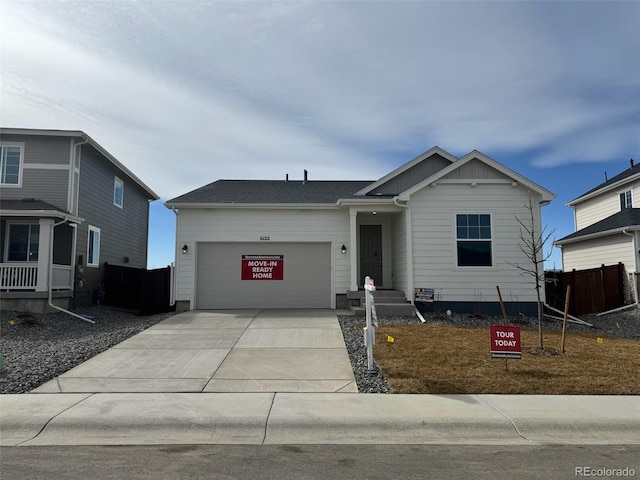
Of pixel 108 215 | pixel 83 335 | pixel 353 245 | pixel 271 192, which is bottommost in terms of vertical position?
pixel 83 335

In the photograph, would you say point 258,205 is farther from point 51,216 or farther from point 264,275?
point 51,216

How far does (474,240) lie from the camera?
13.1 m

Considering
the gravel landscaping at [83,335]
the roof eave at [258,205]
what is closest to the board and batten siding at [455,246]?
the gravel landscaping at [83,335]

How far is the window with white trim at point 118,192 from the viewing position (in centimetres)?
1903

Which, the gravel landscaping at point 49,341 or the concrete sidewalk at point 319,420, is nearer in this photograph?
the concrete sidewalk at point 319,420

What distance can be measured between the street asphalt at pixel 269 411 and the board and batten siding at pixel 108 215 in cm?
986

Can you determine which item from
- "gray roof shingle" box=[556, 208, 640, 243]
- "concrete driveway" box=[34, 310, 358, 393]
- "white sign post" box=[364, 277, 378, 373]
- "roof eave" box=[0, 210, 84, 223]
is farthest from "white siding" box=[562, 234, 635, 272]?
"roof eave" box=[0, 210, 84, 223]

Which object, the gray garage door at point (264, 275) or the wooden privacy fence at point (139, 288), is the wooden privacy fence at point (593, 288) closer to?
the gray garage door at point (264, 275)

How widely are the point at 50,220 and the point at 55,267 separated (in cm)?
146

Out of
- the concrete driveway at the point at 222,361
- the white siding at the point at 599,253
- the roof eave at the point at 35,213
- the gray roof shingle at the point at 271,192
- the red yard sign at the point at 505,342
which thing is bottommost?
the concrete driveway at the point at 222,361

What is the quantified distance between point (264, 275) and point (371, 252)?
3668mm

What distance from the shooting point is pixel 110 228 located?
61.1 ft

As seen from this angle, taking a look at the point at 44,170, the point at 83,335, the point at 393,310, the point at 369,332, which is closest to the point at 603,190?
the point at 393,310

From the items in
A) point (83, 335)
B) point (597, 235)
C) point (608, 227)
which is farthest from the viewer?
point (597, 235)
